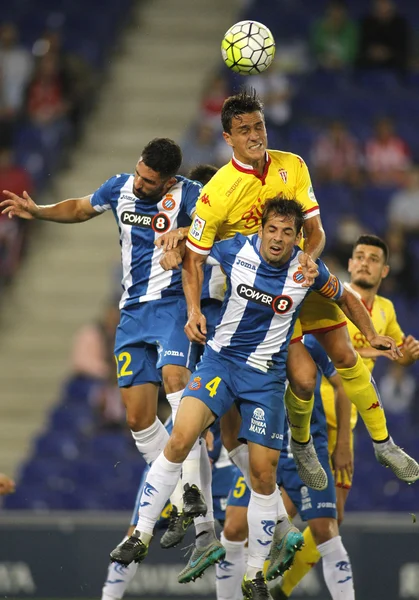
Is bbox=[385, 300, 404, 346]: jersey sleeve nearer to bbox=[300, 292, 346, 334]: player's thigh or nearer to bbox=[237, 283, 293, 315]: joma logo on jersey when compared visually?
bbox=[300, 292, 346, 334]: player's thigh

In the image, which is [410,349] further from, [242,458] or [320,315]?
[242,458]

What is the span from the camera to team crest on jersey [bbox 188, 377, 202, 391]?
8.56m

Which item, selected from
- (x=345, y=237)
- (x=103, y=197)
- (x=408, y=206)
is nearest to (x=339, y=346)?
(x=103, y=197)

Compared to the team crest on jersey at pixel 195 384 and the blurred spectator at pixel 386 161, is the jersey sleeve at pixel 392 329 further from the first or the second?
the blurred spectator at pixel 386 161

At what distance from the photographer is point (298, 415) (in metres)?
9.10

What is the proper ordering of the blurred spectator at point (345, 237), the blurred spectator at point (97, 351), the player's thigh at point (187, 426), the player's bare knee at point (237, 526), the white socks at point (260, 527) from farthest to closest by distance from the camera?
the blurred spectator at point (97, 351), the blurred spectator at point (345, 237), the player's bare knee at point (237, 526), the white socks at point (260, 527), the player's thigh at point (187, 426)

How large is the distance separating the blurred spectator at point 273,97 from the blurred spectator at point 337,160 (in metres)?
0.89

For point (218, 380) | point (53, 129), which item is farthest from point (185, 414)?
point (53, 129)

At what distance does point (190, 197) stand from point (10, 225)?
8.00 metres

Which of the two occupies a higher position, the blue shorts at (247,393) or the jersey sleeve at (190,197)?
the jersey sleeve at (190,197)

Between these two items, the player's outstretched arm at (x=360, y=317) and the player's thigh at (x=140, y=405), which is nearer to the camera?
the player's outstretched arm at (x=360, y=317)

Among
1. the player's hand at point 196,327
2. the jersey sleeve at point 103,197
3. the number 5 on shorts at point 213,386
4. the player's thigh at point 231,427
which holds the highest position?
the jersey sleeve at point 103,197

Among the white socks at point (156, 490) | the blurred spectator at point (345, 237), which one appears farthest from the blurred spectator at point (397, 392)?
the white socks at point (156, 490)

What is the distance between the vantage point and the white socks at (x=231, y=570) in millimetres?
9969
